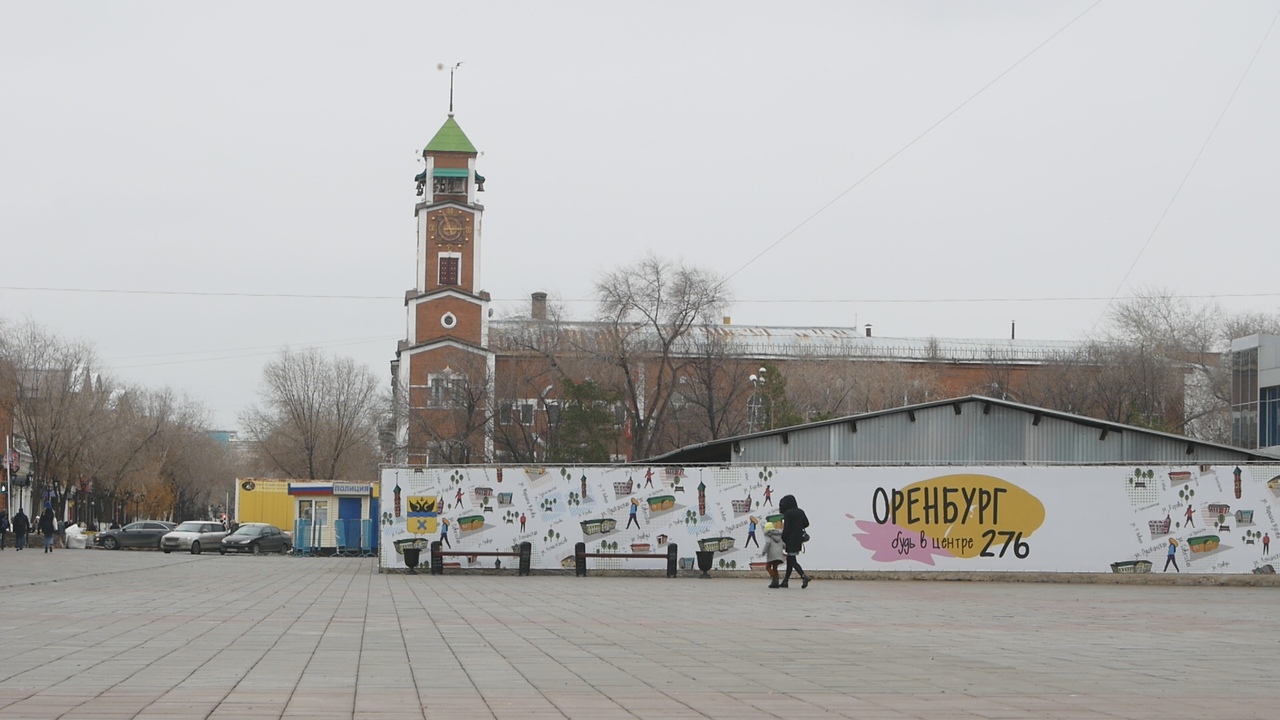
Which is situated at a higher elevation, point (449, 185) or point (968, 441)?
point (449, 185)

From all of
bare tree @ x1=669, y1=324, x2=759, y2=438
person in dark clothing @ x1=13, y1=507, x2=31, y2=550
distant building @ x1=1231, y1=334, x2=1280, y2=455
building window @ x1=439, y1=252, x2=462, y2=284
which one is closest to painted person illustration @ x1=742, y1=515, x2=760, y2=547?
bare tree @ x1=669, y1=324, x2=759, y2=438

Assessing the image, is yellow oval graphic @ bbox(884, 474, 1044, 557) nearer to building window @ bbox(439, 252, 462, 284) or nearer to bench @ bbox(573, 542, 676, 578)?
bench @ bbox(573, 542, 676, 578)

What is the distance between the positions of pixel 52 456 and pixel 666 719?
65247mm

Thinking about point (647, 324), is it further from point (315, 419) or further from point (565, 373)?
point (315, 419)

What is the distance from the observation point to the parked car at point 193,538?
194 ft

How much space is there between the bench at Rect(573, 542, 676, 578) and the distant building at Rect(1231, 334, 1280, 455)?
139ft

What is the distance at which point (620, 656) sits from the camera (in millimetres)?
12219

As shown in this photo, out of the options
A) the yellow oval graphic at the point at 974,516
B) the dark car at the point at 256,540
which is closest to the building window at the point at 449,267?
the dark car at the point at 256,540

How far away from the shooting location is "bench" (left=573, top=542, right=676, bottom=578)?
31391mm

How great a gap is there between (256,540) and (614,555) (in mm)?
29705

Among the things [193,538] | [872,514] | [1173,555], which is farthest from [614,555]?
[193,538]

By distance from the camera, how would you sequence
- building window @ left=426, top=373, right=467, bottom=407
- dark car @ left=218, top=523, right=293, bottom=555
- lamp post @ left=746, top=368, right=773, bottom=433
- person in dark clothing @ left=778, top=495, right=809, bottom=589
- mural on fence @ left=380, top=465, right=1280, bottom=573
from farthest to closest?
building window @ left=426, top=373, right=467, bottom=407, lamp post @ left=746, top=368, right=773, bottom=433, dark car @ left=218, top=523, right=293, bottom=555, mural on fence @ left=380, top=465, right=1280, bottom=573, person in dark clothing @ left=778, top=495, right=809, bottom=589

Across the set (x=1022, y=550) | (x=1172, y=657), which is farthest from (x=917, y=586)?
(x=1172, y=657)

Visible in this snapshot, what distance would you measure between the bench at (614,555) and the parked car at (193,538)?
30901mm
